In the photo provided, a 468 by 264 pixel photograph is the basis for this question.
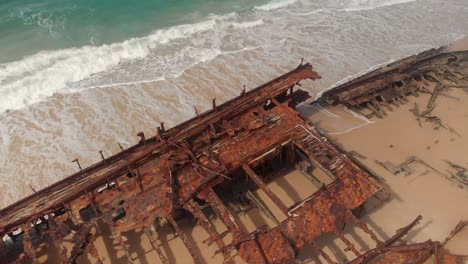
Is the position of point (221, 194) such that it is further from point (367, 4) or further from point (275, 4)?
point (367, 4)

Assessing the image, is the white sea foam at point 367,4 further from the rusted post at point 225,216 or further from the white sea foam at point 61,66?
the rusted post at point 225,216

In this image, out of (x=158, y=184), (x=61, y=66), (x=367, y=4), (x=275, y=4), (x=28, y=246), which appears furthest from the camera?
(x=275, y=4)

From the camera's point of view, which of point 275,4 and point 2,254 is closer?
point 2,254

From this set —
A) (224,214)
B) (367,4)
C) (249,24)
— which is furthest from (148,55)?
(367,4)

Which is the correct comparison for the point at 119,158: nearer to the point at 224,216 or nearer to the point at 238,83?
the point at 224,216

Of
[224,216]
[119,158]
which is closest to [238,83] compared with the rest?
[119,158]

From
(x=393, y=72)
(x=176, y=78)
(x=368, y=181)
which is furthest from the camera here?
(x=176, y=78)

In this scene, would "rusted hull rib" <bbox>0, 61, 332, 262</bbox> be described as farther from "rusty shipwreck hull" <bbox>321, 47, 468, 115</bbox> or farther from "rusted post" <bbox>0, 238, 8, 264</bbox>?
"rusty shipwreck hull" <bbox>321, 47, 468, 115</bbox>
